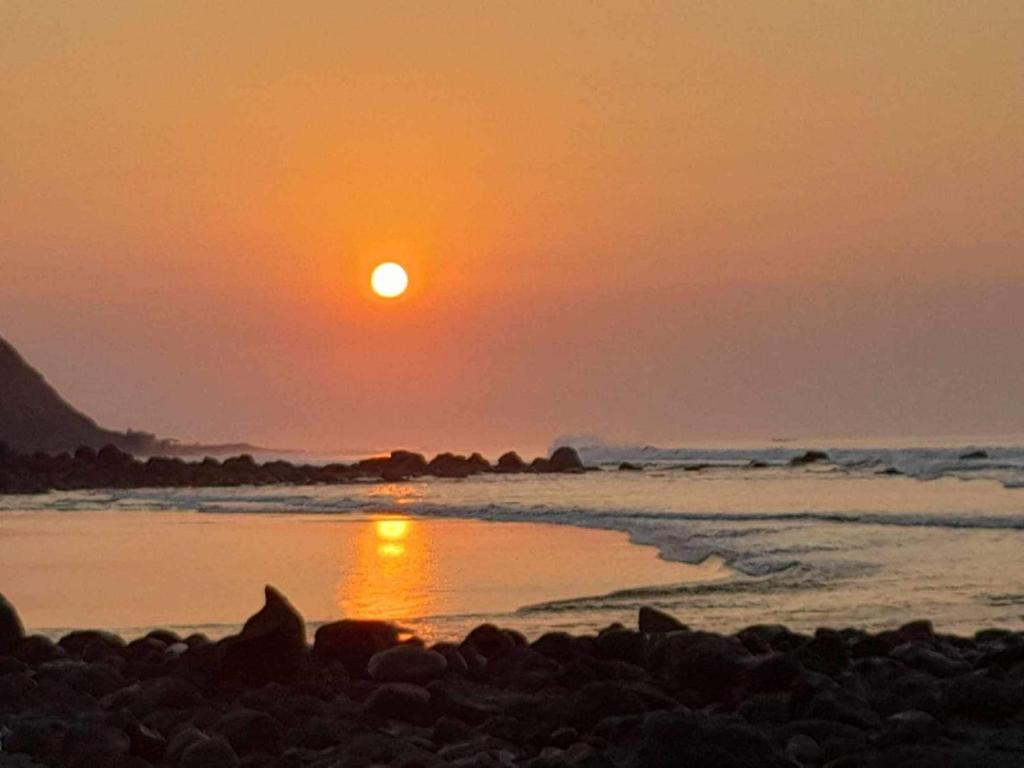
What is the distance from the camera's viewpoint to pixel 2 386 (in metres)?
97.2

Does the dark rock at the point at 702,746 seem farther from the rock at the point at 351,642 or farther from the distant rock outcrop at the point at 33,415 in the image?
the distant rock outcrop at the point at 33,415

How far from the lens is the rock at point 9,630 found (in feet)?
37.0

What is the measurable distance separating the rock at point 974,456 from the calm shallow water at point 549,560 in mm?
12087

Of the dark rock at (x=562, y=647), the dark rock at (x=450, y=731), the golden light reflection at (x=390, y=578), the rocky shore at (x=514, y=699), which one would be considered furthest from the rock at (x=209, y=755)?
the golden light reflection at (x=390, y=578)

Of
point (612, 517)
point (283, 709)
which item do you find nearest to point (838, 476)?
point (612, 517)

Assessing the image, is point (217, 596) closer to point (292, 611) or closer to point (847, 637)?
point (292, 611)

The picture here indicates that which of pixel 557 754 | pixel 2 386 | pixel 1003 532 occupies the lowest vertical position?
pixel 557 754

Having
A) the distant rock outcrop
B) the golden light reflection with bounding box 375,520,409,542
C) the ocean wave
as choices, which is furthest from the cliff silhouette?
the golden light reflection with bounding box 375,520,409,542

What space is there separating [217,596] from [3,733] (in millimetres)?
7176

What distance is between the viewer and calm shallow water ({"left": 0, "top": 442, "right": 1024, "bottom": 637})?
46.2 feet

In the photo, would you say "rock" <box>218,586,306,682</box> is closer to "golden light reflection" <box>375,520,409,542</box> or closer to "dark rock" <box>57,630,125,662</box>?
"dark rock" <box>57,630,125,662</box>

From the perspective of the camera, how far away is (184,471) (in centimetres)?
5181

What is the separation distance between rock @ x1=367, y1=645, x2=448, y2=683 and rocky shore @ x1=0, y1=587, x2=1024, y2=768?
12mm

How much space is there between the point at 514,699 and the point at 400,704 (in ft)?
2.00
